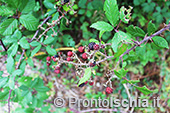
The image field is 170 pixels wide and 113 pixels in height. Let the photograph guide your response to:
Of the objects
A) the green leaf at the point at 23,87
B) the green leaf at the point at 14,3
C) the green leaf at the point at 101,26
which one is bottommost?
the green leaf at the point at 23,87

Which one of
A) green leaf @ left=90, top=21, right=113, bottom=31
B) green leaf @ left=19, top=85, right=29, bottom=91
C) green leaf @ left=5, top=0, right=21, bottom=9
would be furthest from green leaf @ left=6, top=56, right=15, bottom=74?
green leaf @ left=90, top=21, right=113, bottom=31

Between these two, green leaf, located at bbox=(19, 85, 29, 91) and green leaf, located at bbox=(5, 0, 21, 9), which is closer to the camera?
green leaf, located at bbox=(5, 0, 21, 9)

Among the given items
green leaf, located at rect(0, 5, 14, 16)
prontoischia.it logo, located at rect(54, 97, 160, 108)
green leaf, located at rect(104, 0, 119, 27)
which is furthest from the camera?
prontoischia.it logo, located at rect(54, 97, 160, 108)

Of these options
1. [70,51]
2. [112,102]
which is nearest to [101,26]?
[70,51]

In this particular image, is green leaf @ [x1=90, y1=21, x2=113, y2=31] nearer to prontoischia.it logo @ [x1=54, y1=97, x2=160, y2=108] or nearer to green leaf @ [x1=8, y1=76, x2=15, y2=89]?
green leaf @ [x1=8, y1=76, x2=15, y2=89]

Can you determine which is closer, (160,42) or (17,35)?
(160,42)

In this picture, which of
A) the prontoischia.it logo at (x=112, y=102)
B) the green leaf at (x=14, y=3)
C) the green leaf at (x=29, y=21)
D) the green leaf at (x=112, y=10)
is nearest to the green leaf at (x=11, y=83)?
the green leaf at (x=29, y=21)

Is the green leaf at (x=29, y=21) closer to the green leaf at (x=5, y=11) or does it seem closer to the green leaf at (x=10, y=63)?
the green leaf at (x=5, y=11)

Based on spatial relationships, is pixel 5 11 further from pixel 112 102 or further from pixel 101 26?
pixel 112 102

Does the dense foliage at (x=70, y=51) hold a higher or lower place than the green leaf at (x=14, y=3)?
lower

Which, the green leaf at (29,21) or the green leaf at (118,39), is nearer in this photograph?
the green leaf at (118,39)

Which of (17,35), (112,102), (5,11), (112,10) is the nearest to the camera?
(112,10)

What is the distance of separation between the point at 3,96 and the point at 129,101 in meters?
1.83

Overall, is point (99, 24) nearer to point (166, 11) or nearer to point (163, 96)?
point (166, 11)
